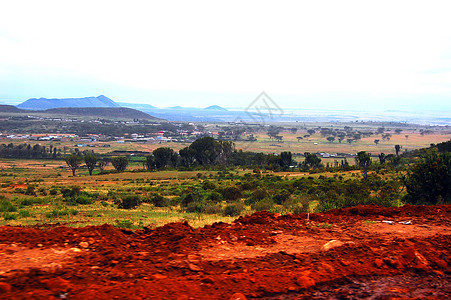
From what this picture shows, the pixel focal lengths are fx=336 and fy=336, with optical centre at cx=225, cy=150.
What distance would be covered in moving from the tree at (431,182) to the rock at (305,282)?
12228mm

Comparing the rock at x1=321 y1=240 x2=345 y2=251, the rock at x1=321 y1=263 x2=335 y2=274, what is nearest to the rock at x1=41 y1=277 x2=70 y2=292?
the rock at x1=321 y1=263 x2=335 y2=274

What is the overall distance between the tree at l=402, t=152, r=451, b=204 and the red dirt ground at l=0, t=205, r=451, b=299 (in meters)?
7.83

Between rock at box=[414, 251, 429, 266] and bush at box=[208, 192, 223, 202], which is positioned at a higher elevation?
rock at box=[414, 251, 429, 266]

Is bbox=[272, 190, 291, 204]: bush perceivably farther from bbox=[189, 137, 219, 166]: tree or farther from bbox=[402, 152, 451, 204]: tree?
bbox=[189, 137, 219, 166]: tree

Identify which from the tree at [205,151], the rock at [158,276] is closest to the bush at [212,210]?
the rock at [158,276]

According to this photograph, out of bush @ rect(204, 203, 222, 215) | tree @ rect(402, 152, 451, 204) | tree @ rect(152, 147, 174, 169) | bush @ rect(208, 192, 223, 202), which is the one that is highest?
tree @ rect(402, 152, 451, 204)

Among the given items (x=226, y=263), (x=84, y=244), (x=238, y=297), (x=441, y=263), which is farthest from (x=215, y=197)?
(x=238, y=297)

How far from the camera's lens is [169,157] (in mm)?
57531

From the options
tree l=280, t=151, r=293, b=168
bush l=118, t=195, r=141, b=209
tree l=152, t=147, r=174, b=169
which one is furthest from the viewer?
tree l=152, t=147, r=174, b=169

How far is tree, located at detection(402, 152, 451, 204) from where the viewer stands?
1510 cm

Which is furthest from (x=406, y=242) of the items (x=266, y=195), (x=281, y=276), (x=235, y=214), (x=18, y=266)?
(x=266, y=195)

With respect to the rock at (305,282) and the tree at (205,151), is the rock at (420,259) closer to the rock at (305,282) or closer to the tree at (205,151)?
the rock at (305,282)

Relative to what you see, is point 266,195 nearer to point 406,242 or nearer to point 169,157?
point 406,242

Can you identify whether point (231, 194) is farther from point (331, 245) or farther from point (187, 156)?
point (187, 156)
